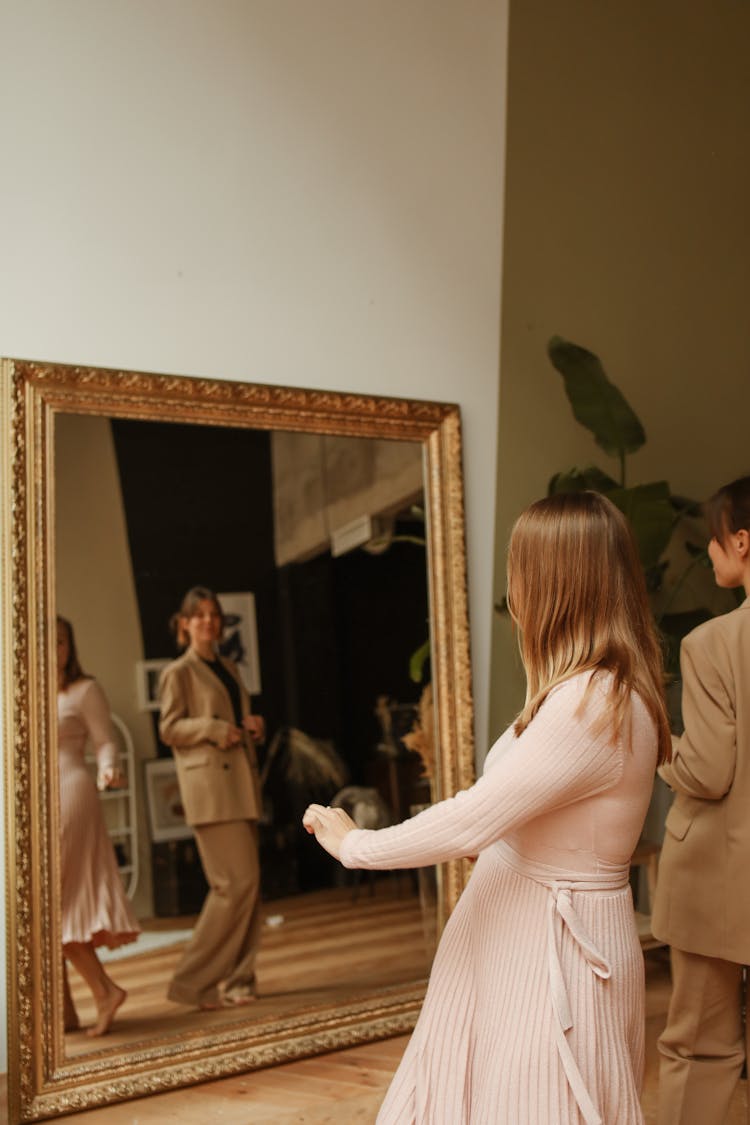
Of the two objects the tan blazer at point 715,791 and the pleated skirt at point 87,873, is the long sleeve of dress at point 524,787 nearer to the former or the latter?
the tan blazer at point 715,791

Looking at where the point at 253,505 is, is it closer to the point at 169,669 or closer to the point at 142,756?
the point at 169,669

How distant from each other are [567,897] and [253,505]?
76.7 inches

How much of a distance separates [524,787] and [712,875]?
3.97 feet

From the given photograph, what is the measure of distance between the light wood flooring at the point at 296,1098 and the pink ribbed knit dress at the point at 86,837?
5.9 inches

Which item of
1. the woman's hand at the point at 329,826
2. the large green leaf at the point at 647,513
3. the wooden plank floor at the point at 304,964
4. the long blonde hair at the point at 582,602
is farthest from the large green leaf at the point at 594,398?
the woman's hand at the point at 329,826

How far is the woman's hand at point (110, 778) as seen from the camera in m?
2.96

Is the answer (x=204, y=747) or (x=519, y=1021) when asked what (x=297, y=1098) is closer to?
(x=204, y=747)

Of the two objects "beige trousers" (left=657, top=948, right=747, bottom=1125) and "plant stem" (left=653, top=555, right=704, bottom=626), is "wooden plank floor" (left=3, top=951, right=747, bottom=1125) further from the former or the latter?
"plant stem" (left=653, top=555, right=704, bottom=626)

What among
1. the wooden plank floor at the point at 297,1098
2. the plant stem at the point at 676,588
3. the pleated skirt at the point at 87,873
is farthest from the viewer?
the plant stem at the point at 676,588

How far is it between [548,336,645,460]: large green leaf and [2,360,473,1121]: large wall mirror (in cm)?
47

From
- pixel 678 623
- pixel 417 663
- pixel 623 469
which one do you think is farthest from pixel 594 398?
pixel 417 663

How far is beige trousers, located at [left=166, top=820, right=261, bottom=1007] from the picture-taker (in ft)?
10.1

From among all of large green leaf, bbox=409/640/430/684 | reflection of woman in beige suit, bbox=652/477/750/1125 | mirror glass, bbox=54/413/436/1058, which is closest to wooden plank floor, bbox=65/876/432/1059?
mirror glass, bbox=54/413/436/1058

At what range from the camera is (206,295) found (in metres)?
3.25
